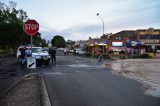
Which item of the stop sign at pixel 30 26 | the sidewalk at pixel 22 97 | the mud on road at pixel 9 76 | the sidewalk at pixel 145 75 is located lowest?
the sidewalk at pixel 145 75

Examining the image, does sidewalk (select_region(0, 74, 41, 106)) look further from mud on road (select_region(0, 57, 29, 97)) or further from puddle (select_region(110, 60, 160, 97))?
puddle (select_region(110, 60, 160, 97))

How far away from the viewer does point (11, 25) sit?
75.0 metres

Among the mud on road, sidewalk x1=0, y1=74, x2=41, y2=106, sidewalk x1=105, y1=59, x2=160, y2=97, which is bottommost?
sidewalk x1=105, y1=59, x2=160, y2=97

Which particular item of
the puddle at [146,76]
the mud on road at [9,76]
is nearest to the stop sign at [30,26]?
the mud on road at [9,76]

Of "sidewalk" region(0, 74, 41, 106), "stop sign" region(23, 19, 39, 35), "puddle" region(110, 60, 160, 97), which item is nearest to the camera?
"sidewalk" region(0, 74, 41, 106)

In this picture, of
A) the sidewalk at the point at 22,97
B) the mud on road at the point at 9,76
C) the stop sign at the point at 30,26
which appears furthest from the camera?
the stop sign at the point at 30,26

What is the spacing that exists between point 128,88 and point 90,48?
→ 207 feet

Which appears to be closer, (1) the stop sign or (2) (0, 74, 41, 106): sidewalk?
(2) (0, 74, 41, 106): sidewalk

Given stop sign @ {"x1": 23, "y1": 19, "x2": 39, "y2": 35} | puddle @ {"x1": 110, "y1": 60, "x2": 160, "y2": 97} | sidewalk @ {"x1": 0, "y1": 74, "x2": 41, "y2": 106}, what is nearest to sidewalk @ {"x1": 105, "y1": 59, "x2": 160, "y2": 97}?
puddle @ {"x1": 110, "y1": 60, "x2": 160, "y2": 97}

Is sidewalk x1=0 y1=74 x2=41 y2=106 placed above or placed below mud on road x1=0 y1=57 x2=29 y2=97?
above

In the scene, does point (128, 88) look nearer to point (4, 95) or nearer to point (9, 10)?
point (4, 95)

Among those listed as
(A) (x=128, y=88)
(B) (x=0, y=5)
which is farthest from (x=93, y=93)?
(B) (x=0, y=5)

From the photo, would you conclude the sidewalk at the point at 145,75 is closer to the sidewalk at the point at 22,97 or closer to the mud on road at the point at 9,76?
the sidewalk at the point at 22,97

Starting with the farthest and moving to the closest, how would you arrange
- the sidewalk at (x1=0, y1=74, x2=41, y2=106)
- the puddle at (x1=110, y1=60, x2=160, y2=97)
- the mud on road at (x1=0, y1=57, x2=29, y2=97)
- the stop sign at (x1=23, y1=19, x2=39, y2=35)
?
the stop sign at (x1=23, y1=19, x2=39, y2=35) → the mud on road at (x1=0, y1=57, x2=29, y2=97) → the puddle at (x1=110, y1=60, x2=160, y2=97) → the sidewalk at (x1=0, y1=74, x2=41, y2=106)
